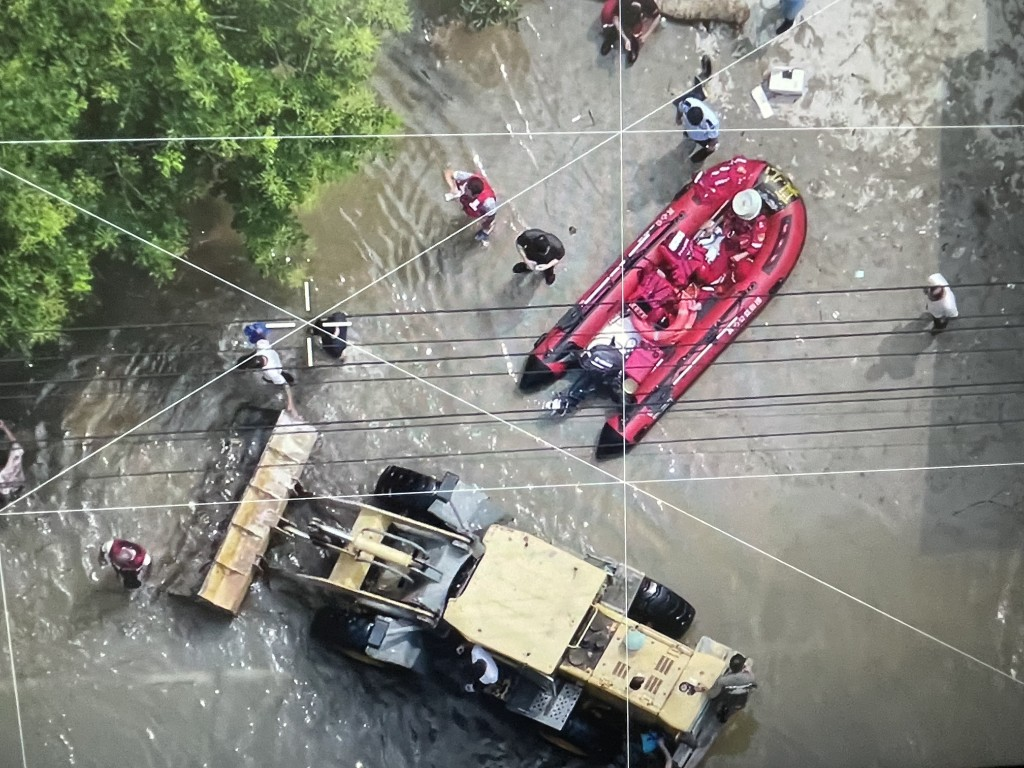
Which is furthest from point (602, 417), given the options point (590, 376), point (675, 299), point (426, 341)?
point (426, 341)

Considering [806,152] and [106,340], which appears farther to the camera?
[806,152]

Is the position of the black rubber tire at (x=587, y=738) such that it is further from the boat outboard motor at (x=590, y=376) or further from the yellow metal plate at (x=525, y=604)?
the boat outboard motor at (x=590, y=376)

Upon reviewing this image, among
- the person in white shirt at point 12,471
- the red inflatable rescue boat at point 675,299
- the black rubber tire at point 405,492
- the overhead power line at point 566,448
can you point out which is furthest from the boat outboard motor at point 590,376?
the person in white shirt at point 12,471

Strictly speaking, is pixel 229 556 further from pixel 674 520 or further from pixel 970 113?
pixel 970 113

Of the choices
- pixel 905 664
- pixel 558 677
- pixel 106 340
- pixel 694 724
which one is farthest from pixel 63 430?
pixel 905 664

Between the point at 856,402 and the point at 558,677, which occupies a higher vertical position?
the point at 856,402

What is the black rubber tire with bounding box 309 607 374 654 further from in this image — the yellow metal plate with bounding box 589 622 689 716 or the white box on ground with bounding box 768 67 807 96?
the white box on ground with bounding box 768 67 807 96
